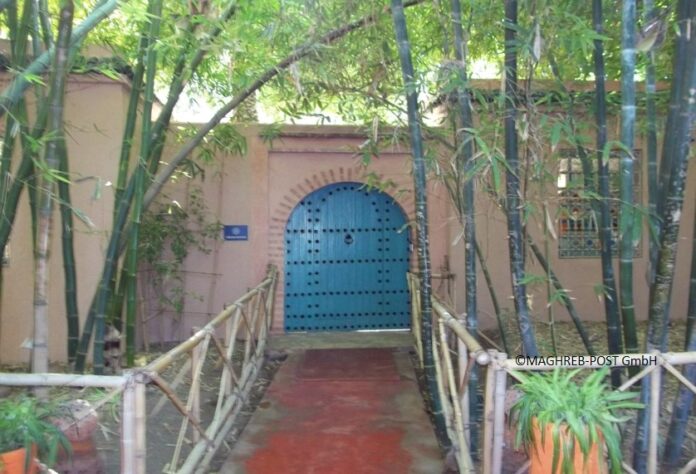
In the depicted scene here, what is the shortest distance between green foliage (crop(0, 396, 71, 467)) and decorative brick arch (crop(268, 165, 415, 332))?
4359mm

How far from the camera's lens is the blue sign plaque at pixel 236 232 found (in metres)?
6.88

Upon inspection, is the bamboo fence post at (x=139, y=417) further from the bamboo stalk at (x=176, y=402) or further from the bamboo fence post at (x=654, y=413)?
the bamboo fence post at (x=654, y=413)

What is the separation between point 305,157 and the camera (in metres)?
6.97

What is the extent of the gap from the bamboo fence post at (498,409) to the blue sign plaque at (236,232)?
4.66 meters

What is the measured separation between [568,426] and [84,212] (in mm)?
4735

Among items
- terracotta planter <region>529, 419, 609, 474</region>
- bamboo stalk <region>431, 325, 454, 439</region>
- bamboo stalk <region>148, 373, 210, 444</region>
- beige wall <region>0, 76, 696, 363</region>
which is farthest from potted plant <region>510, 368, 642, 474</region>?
beige wall <region>0, 76, 696, 363</region>

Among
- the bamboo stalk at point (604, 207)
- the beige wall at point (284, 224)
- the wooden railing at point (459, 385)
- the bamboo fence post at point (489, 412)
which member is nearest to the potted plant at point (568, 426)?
the bamboo fence post at point (489, 412)

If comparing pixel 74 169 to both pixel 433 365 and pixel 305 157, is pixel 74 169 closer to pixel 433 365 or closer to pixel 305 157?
pixel 305 157

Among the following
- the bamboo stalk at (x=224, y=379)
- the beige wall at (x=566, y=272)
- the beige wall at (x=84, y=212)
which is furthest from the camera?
the beige wall at (x=566, y=272)

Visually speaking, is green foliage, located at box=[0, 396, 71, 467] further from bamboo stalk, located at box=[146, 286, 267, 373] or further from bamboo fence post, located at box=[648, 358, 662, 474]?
bamboo fence post, located at box=[648, 358, 662, 474]

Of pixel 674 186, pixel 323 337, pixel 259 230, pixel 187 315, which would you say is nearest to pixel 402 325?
pixel 323 337

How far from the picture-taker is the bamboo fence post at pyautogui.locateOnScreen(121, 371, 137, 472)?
8.04 feet

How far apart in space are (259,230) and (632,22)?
4.81m

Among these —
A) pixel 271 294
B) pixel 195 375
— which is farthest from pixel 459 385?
pixel 271 294
